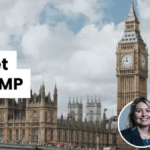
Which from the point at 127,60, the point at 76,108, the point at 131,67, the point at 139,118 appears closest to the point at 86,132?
the point at 131,67

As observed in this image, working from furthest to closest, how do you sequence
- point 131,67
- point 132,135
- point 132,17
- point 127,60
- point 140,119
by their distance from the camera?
point 132,17, point 127,60, point 131,67, point 132,135, point 140,119

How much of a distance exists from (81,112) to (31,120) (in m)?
Result: 62.9

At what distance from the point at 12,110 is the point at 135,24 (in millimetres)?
49793

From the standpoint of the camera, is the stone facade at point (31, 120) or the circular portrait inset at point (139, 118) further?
the stone facade at point (31, 120)

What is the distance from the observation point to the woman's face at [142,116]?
66.7 meters

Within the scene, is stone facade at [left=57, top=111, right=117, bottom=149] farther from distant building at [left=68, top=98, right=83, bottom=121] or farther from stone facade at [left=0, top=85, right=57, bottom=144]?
distant building at [left=68, top=98, right=83, bottom=121]

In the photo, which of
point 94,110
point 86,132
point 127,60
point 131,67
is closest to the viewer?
point 86,132

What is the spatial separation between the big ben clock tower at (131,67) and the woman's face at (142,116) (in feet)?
280

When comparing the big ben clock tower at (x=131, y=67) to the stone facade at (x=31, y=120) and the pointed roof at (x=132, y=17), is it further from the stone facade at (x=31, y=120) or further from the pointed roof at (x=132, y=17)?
the stone facade at (x=31, y=120)

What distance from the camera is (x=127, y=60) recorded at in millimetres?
157250

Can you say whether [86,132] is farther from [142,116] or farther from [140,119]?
[142,116]

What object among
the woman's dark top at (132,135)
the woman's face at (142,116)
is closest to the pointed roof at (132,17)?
the woman's dark top at (132,135)

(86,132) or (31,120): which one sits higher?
(31,120)

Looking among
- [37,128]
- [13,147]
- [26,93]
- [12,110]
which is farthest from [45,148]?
[26,93]
